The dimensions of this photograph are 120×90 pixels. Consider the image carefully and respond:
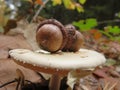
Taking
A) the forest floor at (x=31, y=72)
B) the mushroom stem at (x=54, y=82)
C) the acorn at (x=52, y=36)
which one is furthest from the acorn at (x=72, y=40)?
the forest floor at (x=31, y=72)

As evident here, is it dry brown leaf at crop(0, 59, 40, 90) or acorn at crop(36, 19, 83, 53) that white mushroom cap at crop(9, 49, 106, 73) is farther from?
dry brown leaf at crop(0, 59, 40, 90)

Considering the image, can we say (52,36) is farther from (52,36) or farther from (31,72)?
(31,72)

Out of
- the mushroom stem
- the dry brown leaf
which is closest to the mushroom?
the mushroom stem

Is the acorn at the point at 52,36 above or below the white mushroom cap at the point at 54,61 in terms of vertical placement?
above

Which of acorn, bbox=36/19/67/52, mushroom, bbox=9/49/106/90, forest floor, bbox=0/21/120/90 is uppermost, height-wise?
acorn, bbox=36/19/67/52

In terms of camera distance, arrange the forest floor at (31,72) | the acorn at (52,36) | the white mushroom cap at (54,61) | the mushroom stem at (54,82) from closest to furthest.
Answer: the white mushroom cap at (54,61)
the acorn at (52,36)
the mushroom stem at (54,82)
the forest floor at (31,72)

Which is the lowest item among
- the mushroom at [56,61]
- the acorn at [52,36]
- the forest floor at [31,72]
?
the forest floor at [31,72]

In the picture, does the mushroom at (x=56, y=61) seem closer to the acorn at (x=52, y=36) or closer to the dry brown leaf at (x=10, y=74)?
the acorn at (x=52, y=36)

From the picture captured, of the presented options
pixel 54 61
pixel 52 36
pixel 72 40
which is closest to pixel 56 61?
pixel 54 61

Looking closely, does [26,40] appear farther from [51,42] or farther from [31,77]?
[51,42]
